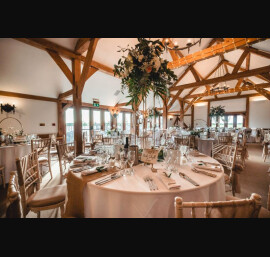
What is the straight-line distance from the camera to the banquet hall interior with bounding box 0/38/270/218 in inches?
40.7

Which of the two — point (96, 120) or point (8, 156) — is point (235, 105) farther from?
point (8, 156)

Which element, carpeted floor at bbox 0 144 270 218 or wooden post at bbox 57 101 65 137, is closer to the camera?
carpeted floor at bbox 0 144 270 218

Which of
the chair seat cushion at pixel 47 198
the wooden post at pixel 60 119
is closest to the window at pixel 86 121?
the wooden post at pixel 60 119

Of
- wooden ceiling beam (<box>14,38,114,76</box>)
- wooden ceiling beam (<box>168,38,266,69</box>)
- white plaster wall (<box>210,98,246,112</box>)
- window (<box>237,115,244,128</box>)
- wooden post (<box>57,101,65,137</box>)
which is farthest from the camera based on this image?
window (<box>237,115,244,128</box>)

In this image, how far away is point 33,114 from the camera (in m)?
5.55

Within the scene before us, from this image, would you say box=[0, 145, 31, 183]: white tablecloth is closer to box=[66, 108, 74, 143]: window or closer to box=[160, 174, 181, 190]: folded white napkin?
box=[160, 174, 181, 190]: folded white napkin

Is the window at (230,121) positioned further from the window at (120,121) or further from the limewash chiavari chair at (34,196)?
the limewash chiavari chair at (34,196)

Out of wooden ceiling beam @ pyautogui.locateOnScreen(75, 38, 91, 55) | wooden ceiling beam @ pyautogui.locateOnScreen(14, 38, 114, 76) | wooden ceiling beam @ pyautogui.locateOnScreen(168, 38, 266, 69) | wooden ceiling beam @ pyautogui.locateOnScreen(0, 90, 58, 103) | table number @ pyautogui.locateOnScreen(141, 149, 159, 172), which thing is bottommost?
table number @ pyautogui.locateOnScreen(141, 149, 159, 172)

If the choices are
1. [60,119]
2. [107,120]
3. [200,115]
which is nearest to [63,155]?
[60,119]

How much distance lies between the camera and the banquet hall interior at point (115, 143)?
3.39 ft

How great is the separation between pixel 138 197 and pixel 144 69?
4.09 ft

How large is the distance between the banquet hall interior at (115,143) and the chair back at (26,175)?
0.01 meters

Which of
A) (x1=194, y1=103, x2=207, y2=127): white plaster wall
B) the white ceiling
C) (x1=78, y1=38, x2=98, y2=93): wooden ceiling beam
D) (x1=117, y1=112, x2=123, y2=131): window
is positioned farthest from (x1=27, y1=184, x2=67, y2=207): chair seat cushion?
(x1=194, y1=103, x2=207, y2=127): white plaster wall
